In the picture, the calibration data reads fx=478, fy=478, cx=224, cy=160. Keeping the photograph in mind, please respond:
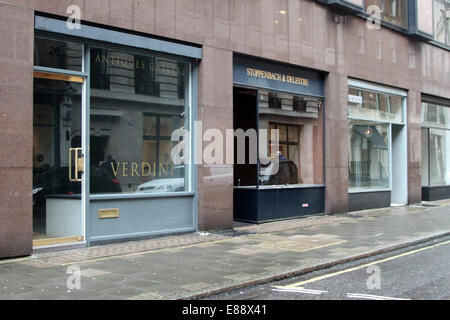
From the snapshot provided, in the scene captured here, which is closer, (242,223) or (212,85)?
(212,85)

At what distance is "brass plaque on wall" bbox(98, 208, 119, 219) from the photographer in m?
9.63

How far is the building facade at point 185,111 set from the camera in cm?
876

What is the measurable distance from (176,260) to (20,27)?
16.0 feet

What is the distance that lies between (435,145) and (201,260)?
1634 cm

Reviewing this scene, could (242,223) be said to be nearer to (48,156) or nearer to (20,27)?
(48,156)

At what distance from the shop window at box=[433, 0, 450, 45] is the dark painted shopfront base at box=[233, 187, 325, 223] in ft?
35.7

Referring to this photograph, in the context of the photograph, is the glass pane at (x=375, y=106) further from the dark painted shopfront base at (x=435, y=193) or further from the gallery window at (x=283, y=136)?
the dark painted shopfront base at (x=435, y=193)

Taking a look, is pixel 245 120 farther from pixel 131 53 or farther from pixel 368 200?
pixel 368 200

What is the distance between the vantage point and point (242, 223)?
13008 millimetres

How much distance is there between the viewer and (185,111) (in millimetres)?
11383

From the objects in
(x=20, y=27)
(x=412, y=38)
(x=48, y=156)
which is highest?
(x=412, y=38)

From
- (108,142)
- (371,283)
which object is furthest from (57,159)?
(371,283)

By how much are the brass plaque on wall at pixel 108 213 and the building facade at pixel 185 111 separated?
20mm
